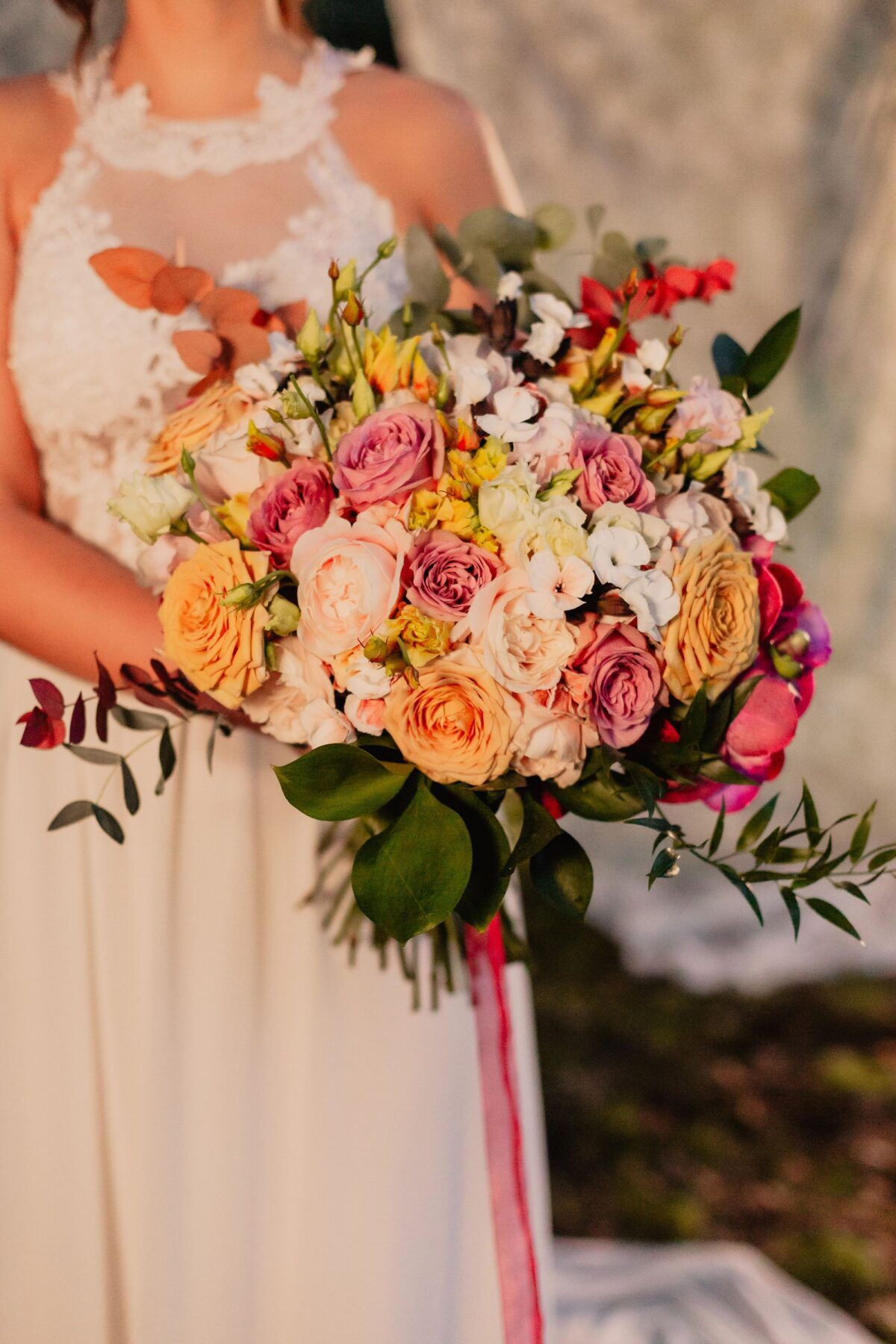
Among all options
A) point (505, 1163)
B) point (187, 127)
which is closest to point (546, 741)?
point (505, 1163)

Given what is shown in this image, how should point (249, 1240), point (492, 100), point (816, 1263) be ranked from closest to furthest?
point (249, 1240)
point (816, 1263)
point (492, 100)

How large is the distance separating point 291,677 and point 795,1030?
2.56m

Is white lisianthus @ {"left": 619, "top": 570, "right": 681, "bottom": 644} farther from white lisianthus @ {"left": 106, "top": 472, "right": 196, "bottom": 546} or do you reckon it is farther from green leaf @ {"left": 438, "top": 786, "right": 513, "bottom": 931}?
white lisianthus @ {"left": 106, "top": 472, "right": 196, "bottom": 546}

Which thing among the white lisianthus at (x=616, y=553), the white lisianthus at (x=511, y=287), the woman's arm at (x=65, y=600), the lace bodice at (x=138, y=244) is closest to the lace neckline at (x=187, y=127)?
the lace bodice at (x=138, y=244)

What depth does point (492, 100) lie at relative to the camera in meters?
2.58

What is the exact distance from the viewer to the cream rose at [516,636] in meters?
0.77

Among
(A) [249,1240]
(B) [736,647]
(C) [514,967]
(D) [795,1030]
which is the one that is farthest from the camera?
(D) [795,1030]

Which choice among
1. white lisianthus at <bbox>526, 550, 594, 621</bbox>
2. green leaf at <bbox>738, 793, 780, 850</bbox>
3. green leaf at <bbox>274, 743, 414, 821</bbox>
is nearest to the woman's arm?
green leaf at <bbox>274, 743, 414, 821</bbox>

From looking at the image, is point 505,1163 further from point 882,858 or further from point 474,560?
point 474,560

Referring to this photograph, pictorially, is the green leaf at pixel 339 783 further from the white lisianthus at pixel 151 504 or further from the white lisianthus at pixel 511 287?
the white lisianthus at pixel 511 287

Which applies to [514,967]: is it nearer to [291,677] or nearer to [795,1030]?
[291,677]

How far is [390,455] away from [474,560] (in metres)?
0.10

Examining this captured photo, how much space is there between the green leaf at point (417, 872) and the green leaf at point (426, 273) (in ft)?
1.78

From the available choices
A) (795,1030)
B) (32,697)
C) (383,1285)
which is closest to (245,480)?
(32,697)
